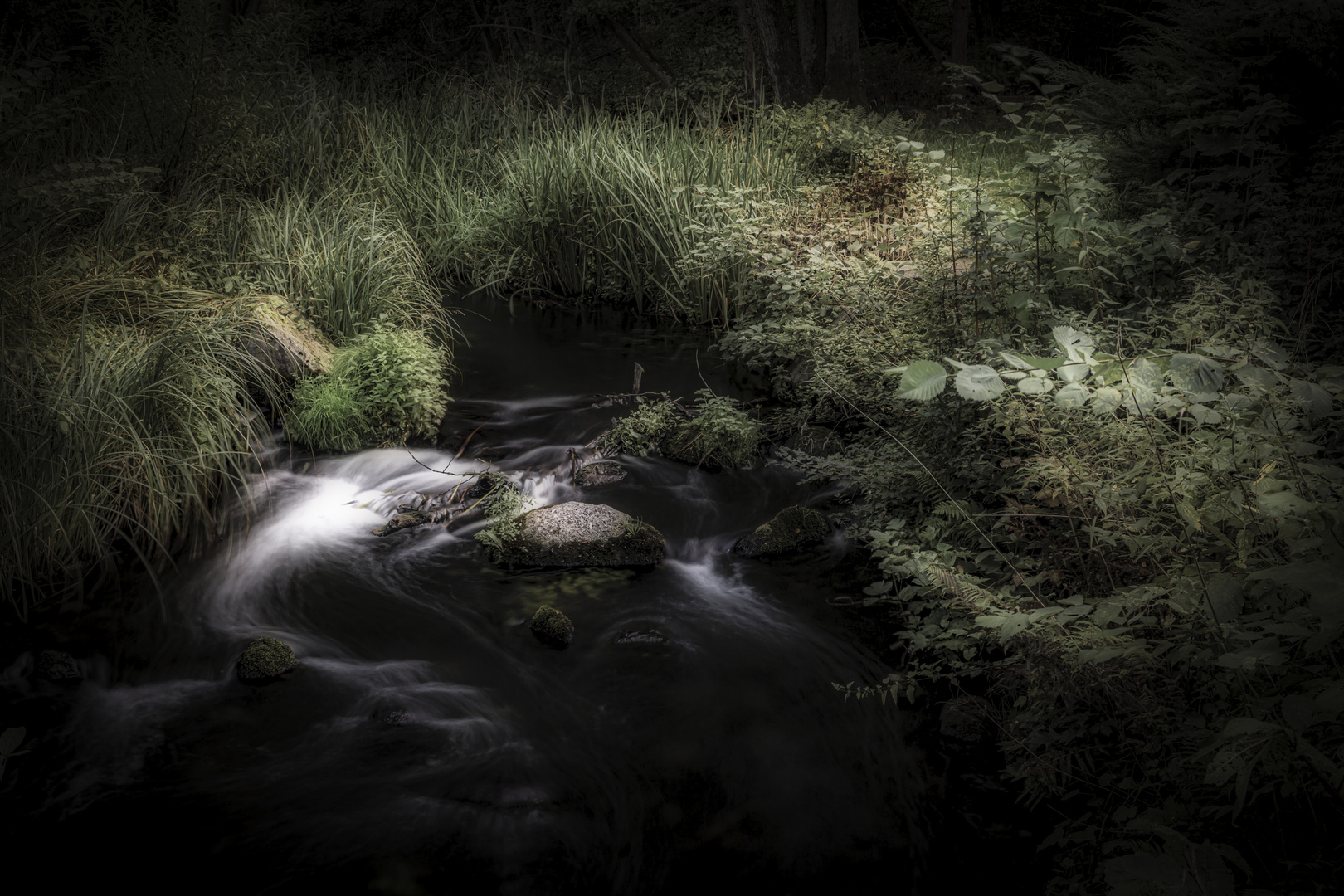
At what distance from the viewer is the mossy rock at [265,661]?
3.65m

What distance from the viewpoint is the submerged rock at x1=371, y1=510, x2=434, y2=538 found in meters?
4.83

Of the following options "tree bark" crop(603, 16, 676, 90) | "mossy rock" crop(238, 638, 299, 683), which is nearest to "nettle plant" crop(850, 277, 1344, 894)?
"mossy rock" crop(238, 638, 299, 683)

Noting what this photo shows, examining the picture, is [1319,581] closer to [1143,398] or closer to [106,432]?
[1143,398]

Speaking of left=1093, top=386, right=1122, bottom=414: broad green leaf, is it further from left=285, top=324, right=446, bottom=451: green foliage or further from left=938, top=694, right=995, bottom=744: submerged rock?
left=285, top=324, right=446, bottom=451: green foliage

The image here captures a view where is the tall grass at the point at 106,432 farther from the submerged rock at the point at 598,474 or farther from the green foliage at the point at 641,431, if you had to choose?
the green foliage at the point at 641,431

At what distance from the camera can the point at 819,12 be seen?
11.6 m

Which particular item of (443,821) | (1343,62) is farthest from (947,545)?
(1343,62)

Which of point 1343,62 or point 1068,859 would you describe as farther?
point 1343,62

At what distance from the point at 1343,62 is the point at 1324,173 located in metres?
0.80

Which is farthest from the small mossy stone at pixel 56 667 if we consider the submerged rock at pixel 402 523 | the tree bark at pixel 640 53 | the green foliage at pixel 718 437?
the tree bark at pixel 640 53

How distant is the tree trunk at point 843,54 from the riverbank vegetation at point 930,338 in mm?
3131

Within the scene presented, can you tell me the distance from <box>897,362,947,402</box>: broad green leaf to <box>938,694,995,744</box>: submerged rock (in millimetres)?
1539

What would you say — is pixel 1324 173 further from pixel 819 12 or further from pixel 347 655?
pixel 819 12

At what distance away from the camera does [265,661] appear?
3.67 metres
